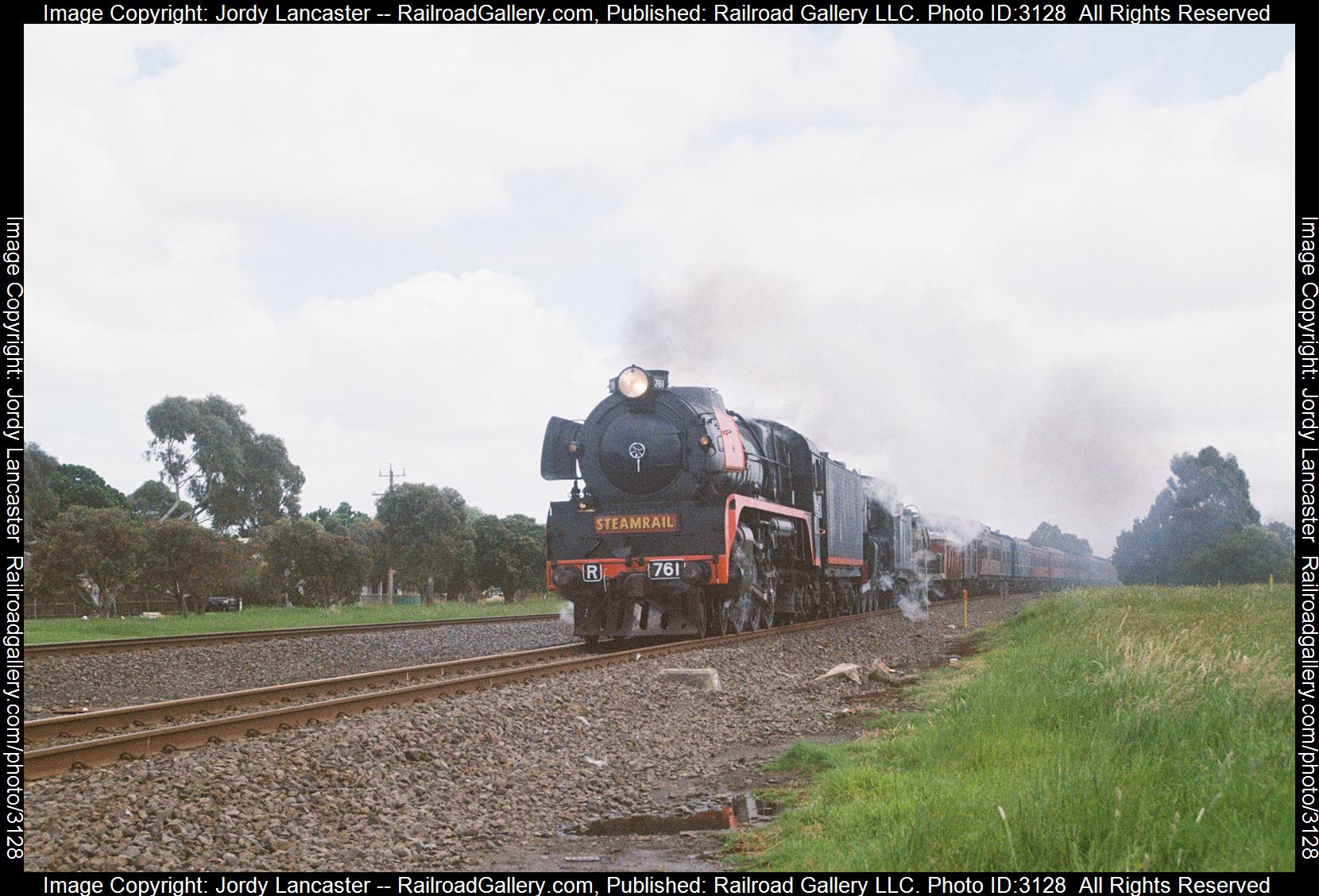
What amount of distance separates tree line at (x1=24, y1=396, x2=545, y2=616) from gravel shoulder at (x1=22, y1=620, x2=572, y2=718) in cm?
2744

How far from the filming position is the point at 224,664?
15.0m

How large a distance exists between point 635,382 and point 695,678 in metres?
5.94

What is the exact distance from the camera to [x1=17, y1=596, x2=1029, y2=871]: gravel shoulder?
547cm

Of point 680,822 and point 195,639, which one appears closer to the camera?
point 680,822

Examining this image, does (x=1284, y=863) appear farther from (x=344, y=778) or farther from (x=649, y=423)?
(x=649, y=423)

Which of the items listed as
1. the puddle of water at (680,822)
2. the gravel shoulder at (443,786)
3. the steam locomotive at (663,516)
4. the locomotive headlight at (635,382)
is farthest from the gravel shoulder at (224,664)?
the puddle of water at (680,822)

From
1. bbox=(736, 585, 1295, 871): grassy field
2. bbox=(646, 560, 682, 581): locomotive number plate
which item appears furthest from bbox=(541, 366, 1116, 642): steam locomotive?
bbox=(736, 585, 1295, 871): grassy field

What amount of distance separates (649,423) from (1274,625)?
8.84 metres

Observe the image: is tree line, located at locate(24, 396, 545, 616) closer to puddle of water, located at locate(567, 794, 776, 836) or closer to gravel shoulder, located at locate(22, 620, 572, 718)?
gravel shoulder, located at locate(22, 620, 572, 718)

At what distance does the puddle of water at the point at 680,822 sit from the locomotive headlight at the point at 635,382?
1014 centimetres

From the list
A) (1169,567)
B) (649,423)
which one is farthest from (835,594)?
(1169,567)

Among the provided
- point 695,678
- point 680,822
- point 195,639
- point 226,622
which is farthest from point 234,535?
point 680,822

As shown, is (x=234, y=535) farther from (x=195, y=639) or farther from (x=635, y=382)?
(x=635, y=382)
